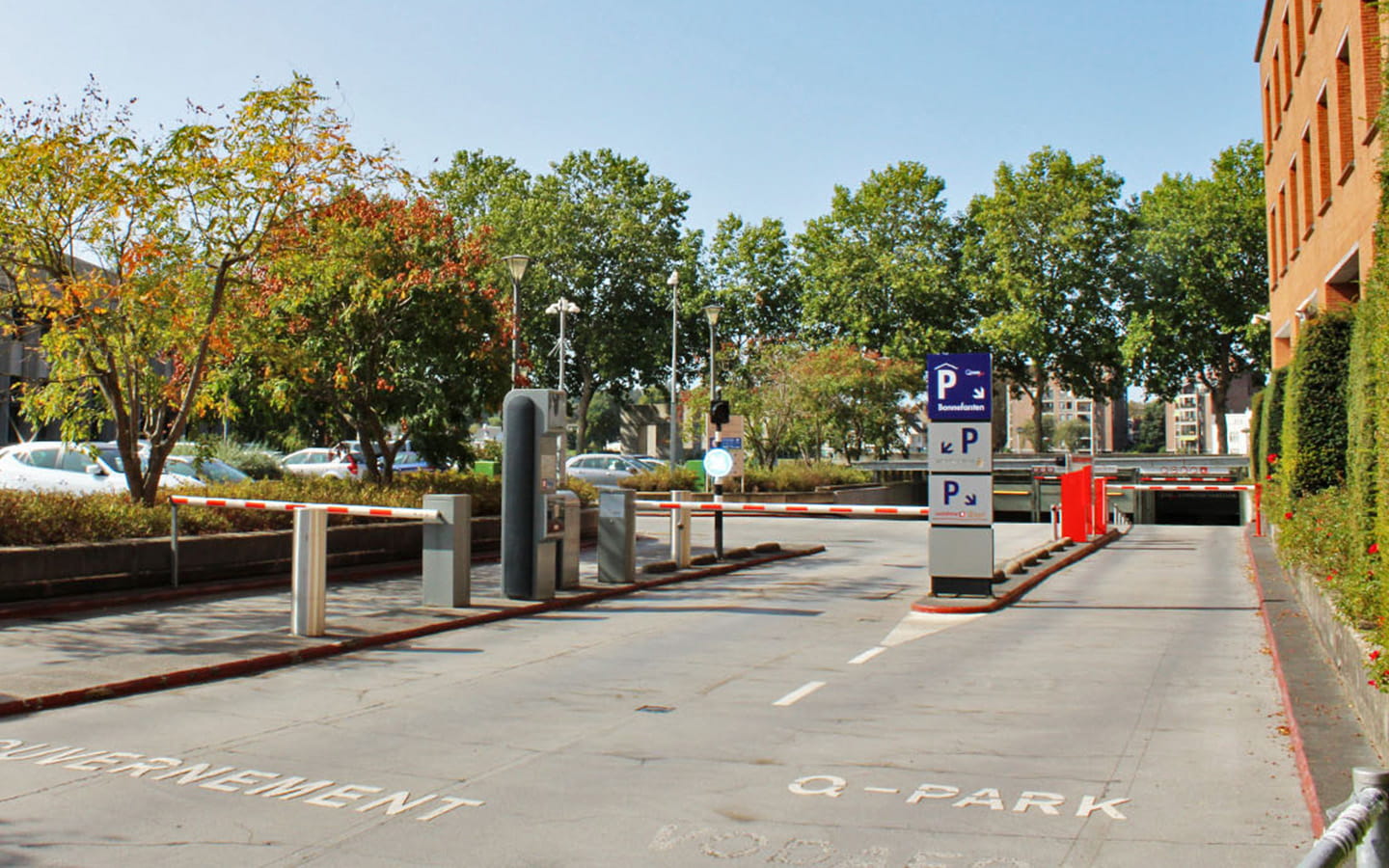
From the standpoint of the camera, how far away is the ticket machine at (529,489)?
1398cm

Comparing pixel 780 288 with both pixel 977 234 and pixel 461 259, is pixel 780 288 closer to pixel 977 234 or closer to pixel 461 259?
pixel 977 234

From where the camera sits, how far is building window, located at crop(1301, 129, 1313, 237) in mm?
23031

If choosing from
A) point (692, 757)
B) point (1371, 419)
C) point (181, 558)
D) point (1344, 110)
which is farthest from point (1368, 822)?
point (1344, 110)

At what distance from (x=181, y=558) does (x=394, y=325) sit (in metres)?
7.44

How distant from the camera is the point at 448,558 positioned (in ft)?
42.7

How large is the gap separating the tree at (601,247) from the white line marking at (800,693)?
5516 cm

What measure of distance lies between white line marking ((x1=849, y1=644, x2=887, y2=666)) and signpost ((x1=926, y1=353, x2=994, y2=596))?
131 inches

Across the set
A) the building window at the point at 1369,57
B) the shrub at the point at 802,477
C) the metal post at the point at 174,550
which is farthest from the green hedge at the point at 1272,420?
the shrub at the point at 802,477

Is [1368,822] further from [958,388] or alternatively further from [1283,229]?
[1283,229]

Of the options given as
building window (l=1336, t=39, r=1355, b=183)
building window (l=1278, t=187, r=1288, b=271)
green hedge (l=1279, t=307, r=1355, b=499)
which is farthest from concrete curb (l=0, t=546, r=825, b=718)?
building window (l=1278, t=187, r=1288, b=271)

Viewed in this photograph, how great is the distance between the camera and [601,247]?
212 feet

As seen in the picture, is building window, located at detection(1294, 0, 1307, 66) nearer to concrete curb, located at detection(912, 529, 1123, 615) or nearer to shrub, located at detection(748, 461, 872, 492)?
concrete curb, located at detection(912, 529, 1123, 615)

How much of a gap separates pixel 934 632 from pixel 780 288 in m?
57.3

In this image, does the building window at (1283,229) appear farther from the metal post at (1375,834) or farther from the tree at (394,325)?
the metal post at (1375,834)
